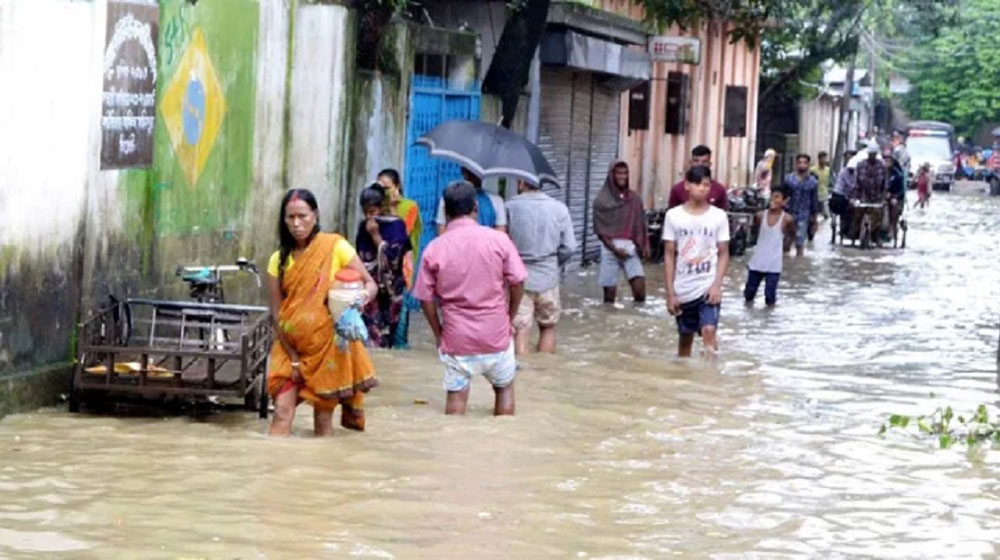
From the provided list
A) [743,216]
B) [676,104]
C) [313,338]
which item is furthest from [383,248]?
[676,104]

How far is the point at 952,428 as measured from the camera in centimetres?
1107

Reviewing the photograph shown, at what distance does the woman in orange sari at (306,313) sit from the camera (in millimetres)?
9086

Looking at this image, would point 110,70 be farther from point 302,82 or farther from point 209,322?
point 302,82

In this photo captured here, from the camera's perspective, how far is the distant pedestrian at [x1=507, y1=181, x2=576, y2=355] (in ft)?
44.0

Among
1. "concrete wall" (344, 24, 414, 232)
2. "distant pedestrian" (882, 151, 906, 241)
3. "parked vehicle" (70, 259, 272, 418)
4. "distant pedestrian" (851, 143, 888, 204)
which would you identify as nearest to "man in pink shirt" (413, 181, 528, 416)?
"parked vehicle" (70, 259, 272, 418)

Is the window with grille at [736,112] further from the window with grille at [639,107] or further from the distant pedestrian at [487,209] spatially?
the distant pedestrian at [487,209]

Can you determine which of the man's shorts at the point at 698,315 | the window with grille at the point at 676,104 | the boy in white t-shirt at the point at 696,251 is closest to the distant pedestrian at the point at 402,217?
the boy in white t-shirt at the point at 696,251

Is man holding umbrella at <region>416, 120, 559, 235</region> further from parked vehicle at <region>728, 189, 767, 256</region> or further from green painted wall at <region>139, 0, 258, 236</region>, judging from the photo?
parked vehicle at <region>728, 189, 767, 256</region>

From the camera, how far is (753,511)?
847 cm

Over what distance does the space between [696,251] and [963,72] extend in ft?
200

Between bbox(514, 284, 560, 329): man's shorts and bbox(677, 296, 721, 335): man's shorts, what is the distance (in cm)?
92

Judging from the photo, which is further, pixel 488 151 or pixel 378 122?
pixel 378 122

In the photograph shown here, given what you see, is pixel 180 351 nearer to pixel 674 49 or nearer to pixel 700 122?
pixel 674 49

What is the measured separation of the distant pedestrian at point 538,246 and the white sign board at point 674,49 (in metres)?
10.8
